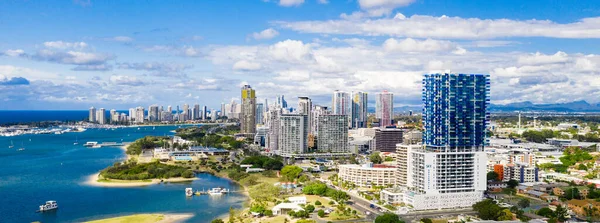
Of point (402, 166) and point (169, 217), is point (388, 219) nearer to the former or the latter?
point (402, 166)

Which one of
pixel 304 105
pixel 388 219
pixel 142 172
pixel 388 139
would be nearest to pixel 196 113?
pixel 304 105

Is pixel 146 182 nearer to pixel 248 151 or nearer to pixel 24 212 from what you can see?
pixel 24 212

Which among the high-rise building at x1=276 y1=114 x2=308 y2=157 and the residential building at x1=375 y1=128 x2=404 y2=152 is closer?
the high-rise building at x1=276 y1=114 x2=308 y2=157

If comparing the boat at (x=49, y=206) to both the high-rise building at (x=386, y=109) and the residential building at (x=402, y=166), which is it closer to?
the residential building at (x=402, y=166)

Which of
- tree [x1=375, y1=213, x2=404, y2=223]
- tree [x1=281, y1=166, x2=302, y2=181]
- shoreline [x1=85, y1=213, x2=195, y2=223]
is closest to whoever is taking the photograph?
tree [x1=375, y1=213, x2=404, y2=223]

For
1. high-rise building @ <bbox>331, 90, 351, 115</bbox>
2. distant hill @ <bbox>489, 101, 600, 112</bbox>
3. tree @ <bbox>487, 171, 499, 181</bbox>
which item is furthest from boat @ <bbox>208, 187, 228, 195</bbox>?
distant hill @ <bbox>489, 101, 600, 112</bbox>

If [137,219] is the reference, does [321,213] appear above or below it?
above

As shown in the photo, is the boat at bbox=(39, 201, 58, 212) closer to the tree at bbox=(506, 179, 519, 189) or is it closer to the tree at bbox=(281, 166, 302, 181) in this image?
the tree at bbox=(281, 166, 302, 181)
